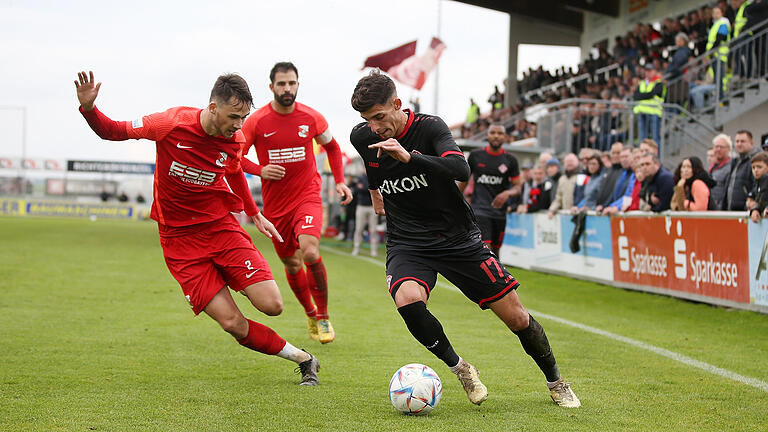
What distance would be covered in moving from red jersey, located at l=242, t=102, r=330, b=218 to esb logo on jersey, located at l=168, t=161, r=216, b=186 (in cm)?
193

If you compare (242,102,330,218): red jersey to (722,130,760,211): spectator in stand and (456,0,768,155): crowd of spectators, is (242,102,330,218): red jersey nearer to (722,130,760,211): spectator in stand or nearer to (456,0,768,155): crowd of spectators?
(722,130,760,211): spectator in stand

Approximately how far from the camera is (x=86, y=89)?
4.73 meters

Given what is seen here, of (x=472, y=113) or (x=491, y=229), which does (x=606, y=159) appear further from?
(x=472, y=113)

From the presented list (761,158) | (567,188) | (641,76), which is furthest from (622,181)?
(641,76)

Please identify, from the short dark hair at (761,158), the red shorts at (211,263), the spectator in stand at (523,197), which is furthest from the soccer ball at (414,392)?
the spectator in stand at (523,197)

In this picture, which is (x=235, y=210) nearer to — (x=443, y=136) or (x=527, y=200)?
(x=443, y=136)

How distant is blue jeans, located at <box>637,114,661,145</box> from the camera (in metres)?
16.4

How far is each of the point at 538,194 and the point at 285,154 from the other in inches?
373

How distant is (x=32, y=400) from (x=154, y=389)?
753 mm

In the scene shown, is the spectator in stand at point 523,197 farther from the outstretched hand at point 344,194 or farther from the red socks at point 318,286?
the outstretched hand at point 344,194

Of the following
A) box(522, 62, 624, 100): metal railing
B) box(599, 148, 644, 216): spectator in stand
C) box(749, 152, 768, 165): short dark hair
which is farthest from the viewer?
box(522, 62, 624, 100): metal railing

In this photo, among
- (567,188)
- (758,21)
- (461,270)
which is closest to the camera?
(461,270)

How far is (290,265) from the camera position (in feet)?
24.6

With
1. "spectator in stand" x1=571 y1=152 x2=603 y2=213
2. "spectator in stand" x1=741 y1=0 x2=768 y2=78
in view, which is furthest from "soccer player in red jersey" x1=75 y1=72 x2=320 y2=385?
"spectator in stand" x1=741 y1=0 x2=768 y2=78
